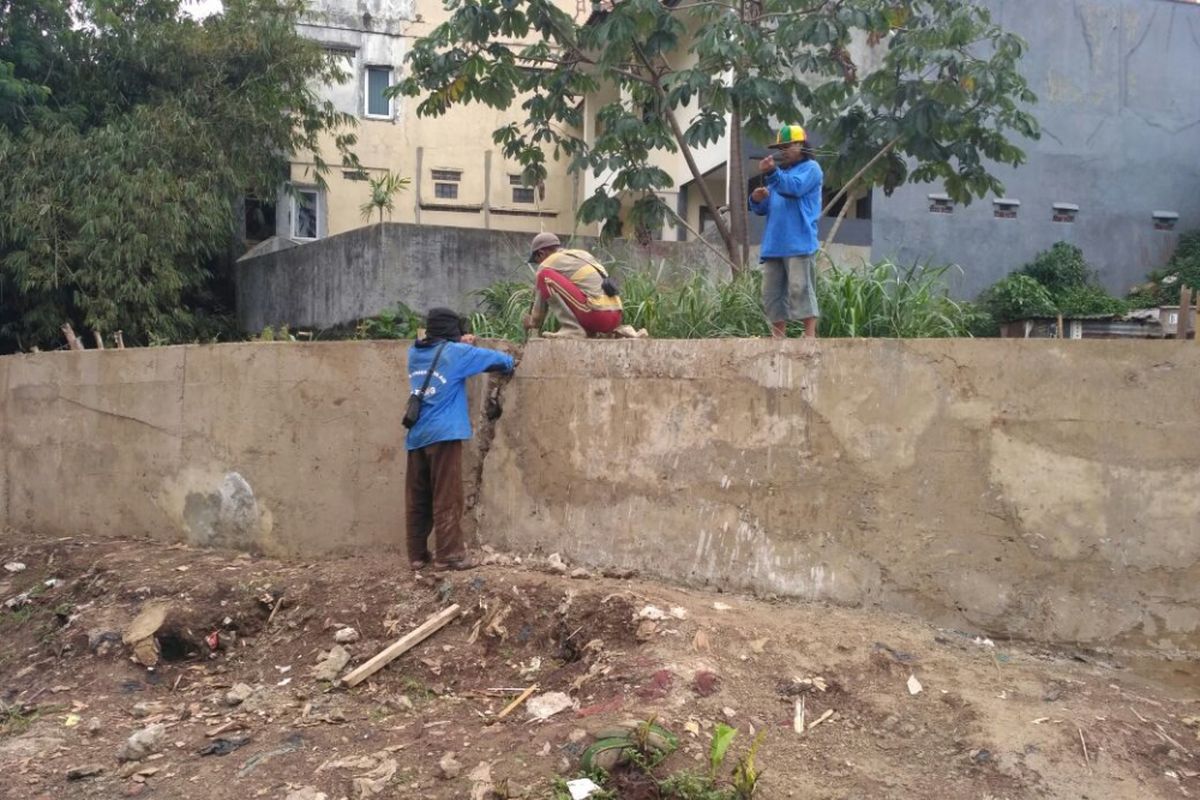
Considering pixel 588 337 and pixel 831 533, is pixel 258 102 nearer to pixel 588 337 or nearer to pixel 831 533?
pixel 588 337

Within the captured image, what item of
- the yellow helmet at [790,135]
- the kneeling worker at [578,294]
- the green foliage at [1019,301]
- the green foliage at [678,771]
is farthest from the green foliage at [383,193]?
the green foliage at [678,771]

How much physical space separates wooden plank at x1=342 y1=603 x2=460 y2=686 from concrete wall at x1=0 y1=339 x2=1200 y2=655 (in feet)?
2.38

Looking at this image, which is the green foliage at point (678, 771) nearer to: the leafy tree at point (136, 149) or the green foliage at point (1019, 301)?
the leafy tree at point (136, 149)

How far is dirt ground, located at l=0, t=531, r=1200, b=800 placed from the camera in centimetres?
369

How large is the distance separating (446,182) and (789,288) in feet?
41.9

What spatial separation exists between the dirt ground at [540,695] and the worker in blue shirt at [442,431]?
0.88 feet

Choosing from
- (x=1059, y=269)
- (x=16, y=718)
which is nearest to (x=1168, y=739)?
(x=16, y=718)

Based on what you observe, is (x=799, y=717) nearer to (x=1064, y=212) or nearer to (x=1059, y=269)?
(x=1059, y=269)

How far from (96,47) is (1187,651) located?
42.3 feet

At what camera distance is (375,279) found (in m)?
9.73

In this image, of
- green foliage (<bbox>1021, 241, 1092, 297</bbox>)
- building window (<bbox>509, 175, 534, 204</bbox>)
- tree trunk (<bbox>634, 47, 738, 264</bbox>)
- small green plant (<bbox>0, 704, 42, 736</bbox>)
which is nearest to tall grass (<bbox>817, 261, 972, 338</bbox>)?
tree trunk (<bbox>634, 47, 738, 264</bbox>)

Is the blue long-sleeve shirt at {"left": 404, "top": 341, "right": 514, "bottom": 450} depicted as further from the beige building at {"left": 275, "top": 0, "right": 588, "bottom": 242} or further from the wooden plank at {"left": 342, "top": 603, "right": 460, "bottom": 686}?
the beige building at {"left": 275, "top": 0, "right": 588, "bottom": 242}

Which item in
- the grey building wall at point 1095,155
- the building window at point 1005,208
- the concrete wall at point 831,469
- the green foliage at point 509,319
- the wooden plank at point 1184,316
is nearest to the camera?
the concrete wall at point 831,469

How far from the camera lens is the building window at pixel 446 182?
56.6 ft
